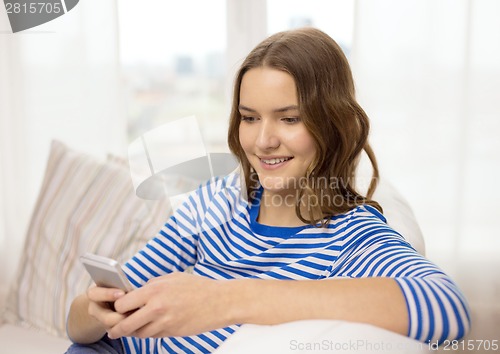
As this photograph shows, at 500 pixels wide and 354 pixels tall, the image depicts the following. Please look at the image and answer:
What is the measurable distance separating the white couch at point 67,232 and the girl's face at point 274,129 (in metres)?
0.37

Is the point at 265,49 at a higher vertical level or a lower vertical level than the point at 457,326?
higher

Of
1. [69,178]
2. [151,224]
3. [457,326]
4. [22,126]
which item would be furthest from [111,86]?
[457,326]

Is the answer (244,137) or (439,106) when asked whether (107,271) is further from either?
(439,106)

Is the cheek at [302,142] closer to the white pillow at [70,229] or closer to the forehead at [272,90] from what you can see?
the forehead at [272,90]

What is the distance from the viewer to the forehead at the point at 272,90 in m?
1.12

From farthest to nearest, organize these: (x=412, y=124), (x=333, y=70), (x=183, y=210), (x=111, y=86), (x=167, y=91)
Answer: (x=167, y=91), (x=111, y=86), (x=412, y=124), (x=183, y=210), (x=333, y=70)

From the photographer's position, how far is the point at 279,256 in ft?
3.97

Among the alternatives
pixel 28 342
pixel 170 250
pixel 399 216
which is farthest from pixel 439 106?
pixel 28 342

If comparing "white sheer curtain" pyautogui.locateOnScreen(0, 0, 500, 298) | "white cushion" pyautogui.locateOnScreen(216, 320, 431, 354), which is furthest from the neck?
"white sheer curtain" pyautogui.locateOnScreen(0, 0, 500, 298)

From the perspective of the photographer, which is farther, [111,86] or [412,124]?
[111,86]

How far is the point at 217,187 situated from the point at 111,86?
3.33 ft

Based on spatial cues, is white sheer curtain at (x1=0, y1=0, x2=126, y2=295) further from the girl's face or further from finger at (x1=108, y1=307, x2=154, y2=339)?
finger at (x1=108, y1=307, x2=154, y2=339)

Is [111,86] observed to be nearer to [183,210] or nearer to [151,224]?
[151,224]

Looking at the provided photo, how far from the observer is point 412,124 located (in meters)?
2.03
